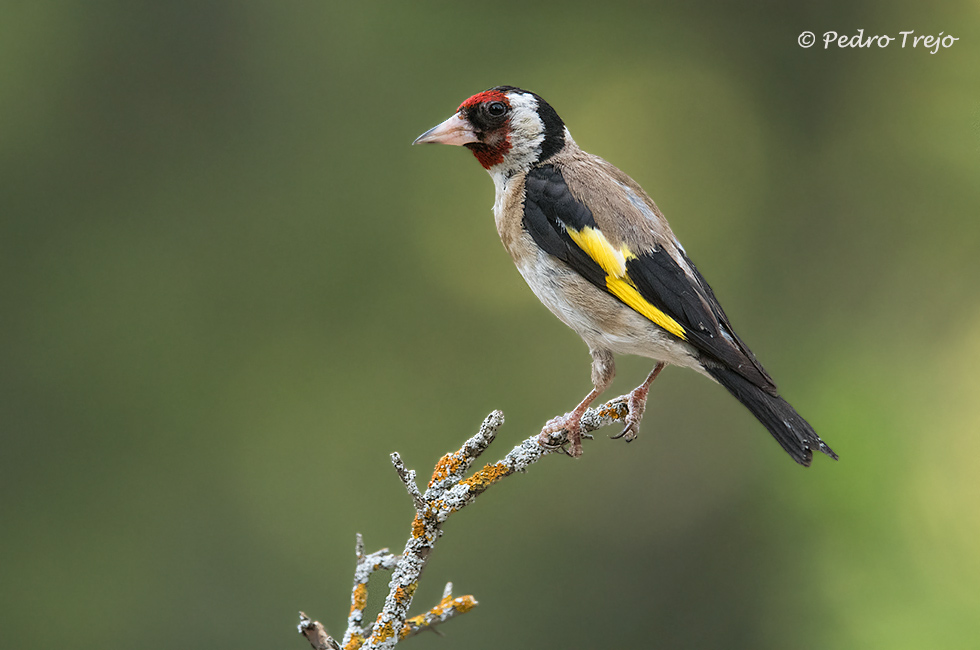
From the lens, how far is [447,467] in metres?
1.64

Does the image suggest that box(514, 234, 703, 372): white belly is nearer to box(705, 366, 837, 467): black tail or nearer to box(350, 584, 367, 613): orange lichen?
box(705, 366, 837, 467): black tail

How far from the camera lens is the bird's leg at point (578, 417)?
1.91 metres

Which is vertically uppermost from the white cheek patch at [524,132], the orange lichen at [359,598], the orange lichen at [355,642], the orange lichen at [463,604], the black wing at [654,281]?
the white cheek patch at [524,132]

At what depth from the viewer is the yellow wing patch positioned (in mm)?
1886

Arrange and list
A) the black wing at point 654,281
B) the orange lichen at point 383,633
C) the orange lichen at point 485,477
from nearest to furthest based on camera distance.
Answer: the orange lichen at point 383,633 < the orange lichen at point 485,477 < the black wing at point 654,281

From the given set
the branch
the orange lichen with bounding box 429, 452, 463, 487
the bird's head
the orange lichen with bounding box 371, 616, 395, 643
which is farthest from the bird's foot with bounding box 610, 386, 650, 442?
the orange lichen with bounding box 371, 616, 395, 643

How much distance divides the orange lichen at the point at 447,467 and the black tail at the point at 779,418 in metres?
0.59

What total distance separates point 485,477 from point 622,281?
53 cm

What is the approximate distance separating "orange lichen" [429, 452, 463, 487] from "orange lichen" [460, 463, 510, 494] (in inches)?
1.7

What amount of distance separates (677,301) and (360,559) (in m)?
0.83

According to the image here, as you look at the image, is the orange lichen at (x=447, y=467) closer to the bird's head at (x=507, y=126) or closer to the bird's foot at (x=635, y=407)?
the bird's foot at (x=635, y=407)

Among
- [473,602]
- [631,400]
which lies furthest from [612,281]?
[473,602]

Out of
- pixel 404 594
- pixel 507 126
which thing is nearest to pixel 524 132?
pixel 507 126

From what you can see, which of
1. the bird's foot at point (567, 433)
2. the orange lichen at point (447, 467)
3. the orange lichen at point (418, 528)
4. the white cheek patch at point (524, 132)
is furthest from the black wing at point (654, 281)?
the orange lichen at point (418, 528)
